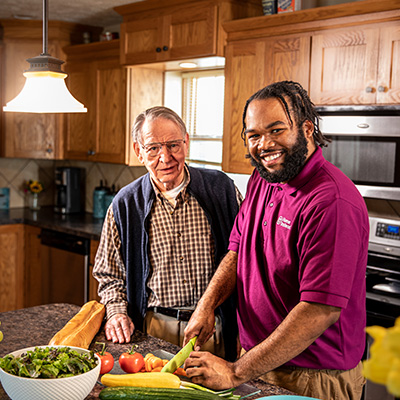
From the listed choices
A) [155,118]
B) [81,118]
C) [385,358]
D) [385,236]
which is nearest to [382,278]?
[385,236]

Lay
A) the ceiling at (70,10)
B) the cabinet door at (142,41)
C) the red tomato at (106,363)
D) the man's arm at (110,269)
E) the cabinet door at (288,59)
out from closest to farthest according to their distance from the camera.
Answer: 1. the red tomato at (106,363)
2. the man's arm at (110,269)
3. the cabinet door at (288,59)
4. the cabinet door at (142,41)
5. the ceiling at (70,10)

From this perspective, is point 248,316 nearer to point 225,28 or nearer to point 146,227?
point 146,227

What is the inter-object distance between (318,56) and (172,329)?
63.8 inches

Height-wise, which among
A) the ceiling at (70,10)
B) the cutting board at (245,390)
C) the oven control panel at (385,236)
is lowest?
the cutting board at (245,390)

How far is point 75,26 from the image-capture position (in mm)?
4492

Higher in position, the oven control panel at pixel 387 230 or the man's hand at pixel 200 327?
the oven control panel at pixel 387 230

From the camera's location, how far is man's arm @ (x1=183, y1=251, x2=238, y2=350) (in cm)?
168

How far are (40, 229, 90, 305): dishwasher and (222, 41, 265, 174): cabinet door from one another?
1.37 metres

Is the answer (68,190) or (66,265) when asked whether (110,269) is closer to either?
(66,265)

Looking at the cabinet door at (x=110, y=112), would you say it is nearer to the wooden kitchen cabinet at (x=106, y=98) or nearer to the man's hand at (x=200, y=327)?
the wooden kitchen cabinet at (x=106, y=98)

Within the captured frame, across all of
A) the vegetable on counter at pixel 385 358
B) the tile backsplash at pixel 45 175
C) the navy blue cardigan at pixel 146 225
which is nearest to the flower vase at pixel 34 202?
the tile backsplash at pixel 45 175

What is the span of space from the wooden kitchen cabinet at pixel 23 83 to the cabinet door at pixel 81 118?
10cm

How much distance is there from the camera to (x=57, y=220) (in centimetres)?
434

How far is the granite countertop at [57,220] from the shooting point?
3939 millimetres
